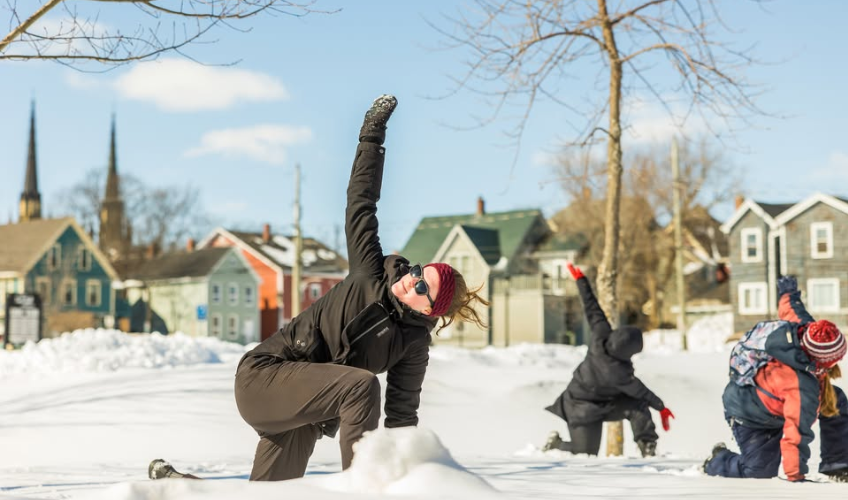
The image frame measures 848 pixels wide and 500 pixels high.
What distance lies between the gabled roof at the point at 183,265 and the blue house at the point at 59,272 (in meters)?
4.76

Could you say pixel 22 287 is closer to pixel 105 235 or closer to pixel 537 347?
pixel 105 235

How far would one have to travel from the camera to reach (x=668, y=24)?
1166 cm

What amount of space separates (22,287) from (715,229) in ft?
140

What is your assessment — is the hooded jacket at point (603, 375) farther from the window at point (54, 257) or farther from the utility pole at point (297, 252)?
the window at point (54, 257)

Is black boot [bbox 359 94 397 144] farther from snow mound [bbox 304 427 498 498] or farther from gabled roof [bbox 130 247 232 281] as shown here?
gabled roof [bbox 130 247 232 281]

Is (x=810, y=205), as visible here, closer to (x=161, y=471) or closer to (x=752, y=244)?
(x=752, y=244)

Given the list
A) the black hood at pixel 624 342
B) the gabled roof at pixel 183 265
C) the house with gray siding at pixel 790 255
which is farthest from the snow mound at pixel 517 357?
the gabled roof at pixel 183 265

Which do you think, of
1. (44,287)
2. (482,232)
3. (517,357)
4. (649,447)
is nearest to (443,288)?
(649,447)

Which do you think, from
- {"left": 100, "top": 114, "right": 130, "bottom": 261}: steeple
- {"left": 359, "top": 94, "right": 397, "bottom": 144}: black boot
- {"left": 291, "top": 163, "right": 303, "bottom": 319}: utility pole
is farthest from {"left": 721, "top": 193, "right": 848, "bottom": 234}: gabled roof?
{"left": 100, "top": 114, "right": 130, "bottom": 261}: steeple

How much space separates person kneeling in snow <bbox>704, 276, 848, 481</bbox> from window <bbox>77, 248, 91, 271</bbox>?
54632 millimetres

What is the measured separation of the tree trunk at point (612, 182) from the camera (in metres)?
11.3

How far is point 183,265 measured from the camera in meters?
62.6

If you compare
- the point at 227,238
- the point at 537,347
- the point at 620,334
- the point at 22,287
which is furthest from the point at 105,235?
the point at 620,334

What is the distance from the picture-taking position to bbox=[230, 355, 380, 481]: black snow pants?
3752mm
